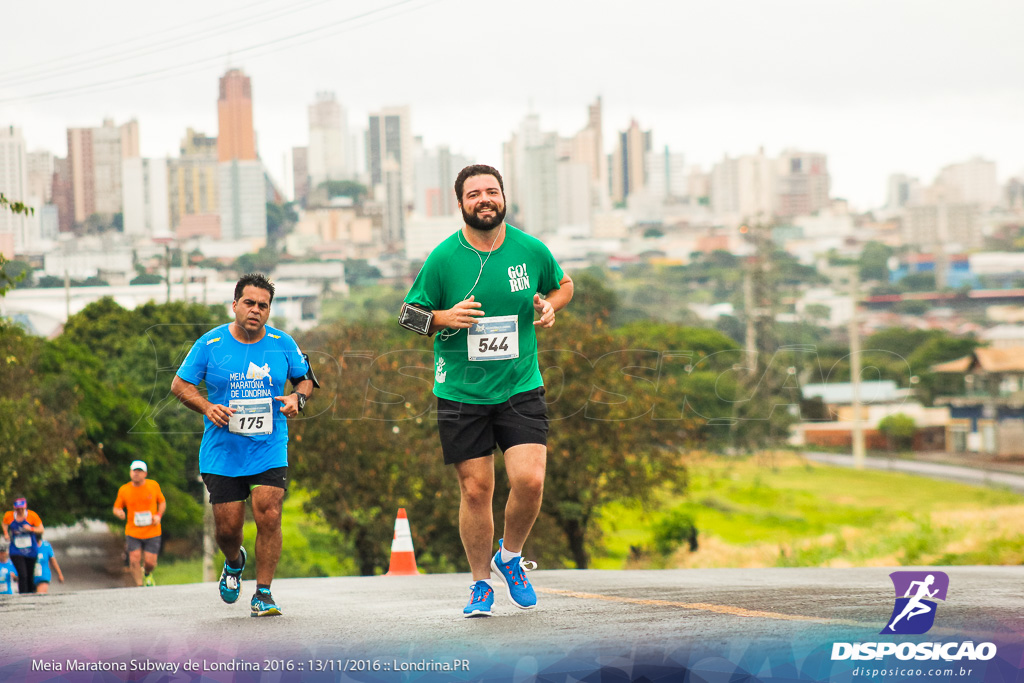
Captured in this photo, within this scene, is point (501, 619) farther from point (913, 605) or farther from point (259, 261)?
point (259, 261)

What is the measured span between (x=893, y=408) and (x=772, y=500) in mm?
36325

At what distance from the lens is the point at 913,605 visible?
4816 millimetres

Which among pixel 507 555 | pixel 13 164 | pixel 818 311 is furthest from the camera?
pixel 818 311

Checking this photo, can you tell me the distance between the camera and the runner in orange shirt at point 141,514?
13.8 meters

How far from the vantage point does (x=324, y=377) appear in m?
39.2

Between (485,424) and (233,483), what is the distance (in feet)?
6.21

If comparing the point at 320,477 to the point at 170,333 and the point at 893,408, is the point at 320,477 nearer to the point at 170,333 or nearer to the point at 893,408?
the point at 170,333

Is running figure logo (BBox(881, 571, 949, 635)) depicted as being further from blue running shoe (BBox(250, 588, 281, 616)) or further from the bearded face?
blue running shoe (BBox(250, 588, 281, 616))

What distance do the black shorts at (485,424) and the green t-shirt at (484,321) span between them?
0.15 feet

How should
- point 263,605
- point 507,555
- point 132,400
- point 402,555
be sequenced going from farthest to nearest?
point 132,400
point 402,555
point 263,605
point 507,555

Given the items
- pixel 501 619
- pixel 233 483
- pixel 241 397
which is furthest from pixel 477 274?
pixel 233 483

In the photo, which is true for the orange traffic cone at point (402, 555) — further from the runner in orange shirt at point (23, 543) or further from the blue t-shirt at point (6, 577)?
the blue t-shirt at point (6, 577)

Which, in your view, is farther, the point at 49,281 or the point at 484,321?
the point at 49,281

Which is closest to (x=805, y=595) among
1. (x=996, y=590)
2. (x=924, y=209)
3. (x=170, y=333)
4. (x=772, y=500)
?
(x=996, y=590)
